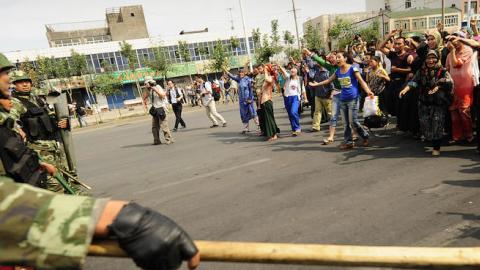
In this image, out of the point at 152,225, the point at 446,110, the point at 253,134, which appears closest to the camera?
the point at 152,225

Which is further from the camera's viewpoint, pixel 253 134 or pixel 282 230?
pixel 253 134

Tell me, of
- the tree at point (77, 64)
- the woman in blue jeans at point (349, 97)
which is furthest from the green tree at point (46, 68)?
the woman in blue jeans at point (349, 97)

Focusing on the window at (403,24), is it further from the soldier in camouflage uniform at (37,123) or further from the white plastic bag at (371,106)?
the soldier in camouflage uniform at (37,123)

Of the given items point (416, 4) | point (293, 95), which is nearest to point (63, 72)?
point (293, 95)

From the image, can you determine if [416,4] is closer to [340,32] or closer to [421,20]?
[421,20]

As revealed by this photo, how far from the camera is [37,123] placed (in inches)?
175

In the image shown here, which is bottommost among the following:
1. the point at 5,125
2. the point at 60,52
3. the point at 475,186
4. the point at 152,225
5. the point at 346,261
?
the point at 475,186

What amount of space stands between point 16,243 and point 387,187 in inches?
169

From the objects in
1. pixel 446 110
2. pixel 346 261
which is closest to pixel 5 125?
pixel 346 261

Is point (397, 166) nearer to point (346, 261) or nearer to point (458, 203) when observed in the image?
point (458, 203)

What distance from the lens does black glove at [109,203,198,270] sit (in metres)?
1.04

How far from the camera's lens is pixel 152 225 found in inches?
A: 42.2

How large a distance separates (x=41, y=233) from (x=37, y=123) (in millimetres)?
4104

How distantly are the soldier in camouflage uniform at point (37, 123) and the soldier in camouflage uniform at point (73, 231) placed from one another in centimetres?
373
